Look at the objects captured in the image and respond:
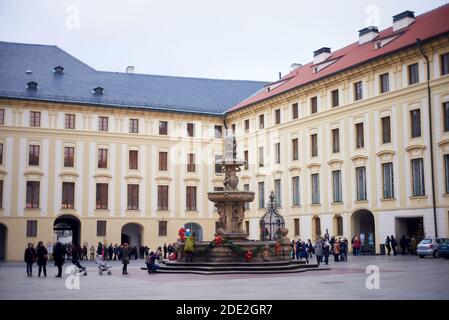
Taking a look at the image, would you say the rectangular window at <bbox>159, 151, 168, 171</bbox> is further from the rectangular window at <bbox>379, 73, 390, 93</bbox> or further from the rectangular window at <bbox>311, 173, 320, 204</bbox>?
the rectangular window at <bbox>379, 73, 390, 93</bbox>

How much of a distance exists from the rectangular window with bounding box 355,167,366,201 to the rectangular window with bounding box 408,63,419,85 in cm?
681

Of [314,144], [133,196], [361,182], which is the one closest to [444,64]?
[361,182]

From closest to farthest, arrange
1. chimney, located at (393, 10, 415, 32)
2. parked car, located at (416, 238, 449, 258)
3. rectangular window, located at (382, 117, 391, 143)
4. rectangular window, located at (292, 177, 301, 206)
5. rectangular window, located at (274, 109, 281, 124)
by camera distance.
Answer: parked car, located at (416, 238, 449, 258)
rectangular window, located at (382, 117, 391, 143)
chimney, located at (393, 10, 415, 32)
rectangular window, located at (292, 177, 301, 206)
rectangular window, located at (274, 109, 281, 124)

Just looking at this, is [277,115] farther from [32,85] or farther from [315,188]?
[32,85]

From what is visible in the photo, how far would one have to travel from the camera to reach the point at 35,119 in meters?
53.4

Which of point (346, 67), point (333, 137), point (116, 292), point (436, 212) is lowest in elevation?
point (116, 292)

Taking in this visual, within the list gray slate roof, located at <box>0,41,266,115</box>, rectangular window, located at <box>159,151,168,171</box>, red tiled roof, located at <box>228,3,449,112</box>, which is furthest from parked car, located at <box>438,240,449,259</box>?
gray slate roof, located at <box>0,41,266,115</box>

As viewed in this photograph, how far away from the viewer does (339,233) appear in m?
46.2

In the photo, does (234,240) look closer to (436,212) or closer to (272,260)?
(272,260)

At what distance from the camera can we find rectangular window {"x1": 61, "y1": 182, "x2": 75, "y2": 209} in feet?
177

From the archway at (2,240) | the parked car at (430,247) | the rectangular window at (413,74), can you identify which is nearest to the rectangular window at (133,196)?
the archway at (2,240)

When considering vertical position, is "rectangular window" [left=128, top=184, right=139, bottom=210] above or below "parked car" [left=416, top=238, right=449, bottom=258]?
above

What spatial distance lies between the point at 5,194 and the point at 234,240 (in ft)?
93.7

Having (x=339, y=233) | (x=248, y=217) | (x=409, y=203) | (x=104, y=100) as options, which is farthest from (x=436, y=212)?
(x=104, y=100)
